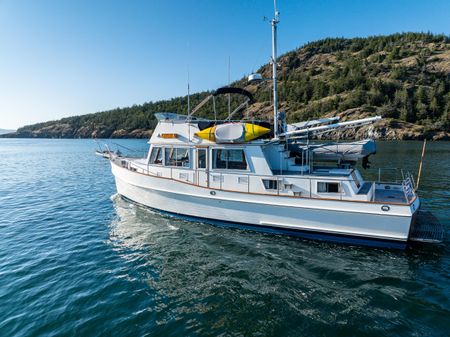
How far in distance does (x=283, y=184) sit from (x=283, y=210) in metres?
1.09

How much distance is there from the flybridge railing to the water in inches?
70.0

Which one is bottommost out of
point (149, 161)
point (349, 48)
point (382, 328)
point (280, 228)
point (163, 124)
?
point (382, 328)

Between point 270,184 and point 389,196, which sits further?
point 270,184

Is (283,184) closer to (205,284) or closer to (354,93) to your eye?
(205,284)

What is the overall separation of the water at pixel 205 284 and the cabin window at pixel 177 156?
9.04 feet

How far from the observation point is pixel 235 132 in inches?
438

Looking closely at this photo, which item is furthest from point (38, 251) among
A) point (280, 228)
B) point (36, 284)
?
point (280, 228)

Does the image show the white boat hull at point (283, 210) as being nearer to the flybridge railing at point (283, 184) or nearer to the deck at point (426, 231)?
the flybridge railing at point (283, 184)

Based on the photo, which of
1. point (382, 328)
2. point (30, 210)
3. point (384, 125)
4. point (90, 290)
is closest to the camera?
point (382, 328)

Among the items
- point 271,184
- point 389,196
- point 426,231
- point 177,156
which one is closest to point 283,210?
point 271,184

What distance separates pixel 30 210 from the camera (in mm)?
14930

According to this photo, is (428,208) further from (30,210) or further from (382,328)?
(30,210)

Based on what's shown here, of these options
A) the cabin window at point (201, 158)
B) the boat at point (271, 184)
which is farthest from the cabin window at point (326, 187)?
the cabin window at point (201, 158)

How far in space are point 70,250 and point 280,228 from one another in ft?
25.7
